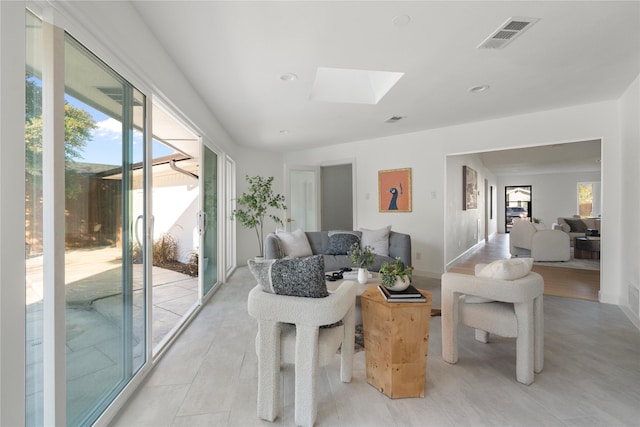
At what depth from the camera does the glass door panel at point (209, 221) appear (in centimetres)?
362

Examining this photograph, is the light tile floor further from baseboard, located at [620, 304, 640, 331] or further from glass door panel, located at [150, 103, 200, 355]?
glass door panel, located at [150, 103, 200, 355]

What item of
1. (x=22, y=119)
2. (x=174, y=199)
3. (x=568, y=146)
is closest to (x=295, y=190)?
(x=174, y=199)

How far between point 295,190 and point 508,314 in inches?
192

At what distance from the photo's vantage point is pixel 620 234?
343cm

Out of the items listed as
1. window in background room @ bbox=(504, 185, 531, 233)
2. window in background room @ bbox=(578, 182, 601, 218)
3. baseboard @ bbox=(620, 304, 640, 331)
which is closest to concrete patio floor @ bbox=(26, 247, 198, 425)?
baseboard @ bbox=(620, 304, 640, 331)

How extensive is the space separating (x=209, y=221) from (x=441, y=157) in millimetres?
3819

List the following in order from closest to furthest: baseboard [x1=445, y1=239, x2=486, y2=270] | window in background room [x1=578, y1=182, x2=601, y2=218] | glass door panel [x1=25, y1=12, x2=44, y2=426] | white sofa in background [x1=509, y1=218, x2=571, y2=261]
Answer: glass door panel [x1=25, y1=12, x2=44, y2=426] < baseboard [x1=445, y1=239, x2=486, y2=270] < white sofa in background [x1=509, y1=218, x2=571, y2=261] < window in background room [x1=578, y1=182, x2=601, y2=218]

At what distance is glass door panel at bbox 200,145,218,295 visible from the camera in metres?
3.62

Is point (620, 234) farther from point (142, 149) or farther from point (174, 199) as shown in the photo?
point (174, 199)

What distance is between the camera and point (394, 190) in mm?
5230

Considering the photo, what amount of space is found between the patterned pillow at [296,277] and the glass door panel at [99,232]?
873mm

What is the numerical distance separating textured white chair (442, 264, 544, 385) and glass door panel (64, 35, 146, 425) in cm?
226

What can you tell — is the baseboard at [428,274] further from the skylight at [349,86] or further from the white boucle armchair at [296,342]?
the white boucle armchair at [296,342]

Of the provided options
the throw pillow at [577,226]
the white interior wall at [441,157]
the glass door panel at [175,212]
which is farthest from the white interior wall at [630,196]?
the glass door panel at [175,212]
